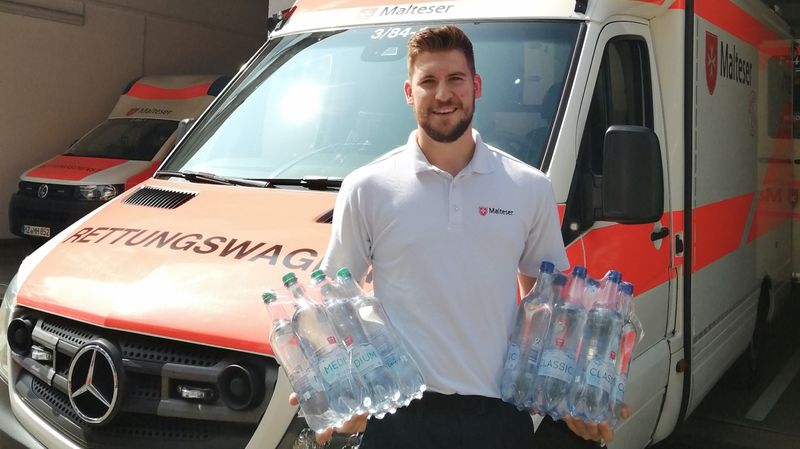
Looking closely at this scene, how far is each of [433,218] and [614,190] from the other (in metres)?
1.00

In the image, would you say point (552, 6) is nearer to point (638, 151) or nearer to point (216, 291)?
point (638, 151)

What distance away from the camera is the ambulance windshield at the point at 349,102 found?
349 centimetres

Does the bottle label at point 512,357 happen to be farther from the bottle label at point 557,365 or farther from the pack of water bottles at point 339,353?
the pack of water bottles at point 339,353

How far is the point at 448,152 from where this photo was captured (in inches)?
95.3

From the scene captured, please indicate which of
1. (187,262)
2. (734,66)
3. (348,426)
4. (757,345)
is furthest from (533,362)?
(757,345)

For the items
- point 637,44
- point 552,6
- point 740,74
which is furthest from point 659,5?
point 740,74

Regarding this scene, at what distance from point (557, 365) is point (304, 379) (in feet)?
2.06

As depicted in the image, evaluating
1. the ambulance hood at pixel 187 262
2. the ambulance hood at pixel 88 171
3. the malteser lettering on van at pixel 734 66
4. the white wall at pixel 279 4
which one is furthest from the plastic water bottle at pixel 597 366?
the ambulance hood at pixel 88 171

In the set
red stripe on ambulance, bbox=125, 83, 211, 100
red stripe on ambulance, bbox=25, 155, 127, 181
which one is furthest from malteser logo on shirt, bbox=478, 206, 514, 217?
red stripe on ambulance, bbox=125, 83, 211, 100

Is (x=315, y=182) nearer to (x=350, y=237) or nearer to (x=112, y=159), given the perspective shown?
(x=350, y=237)

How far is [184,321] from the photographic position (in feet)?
9.32

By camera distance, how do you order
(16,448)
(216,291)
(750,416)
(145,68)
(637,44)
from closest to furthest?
1. (216,291)
2. (16,448)
3. (637,44)
4. (750,416)
5. (145,68)

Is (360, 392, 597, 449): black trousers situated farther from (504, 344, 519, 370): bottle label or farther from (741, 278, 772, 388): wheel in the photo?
(741, 278, 772, 388): wheel

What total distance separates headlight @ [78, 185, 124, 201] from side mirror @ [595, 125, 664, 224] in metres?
8.98
